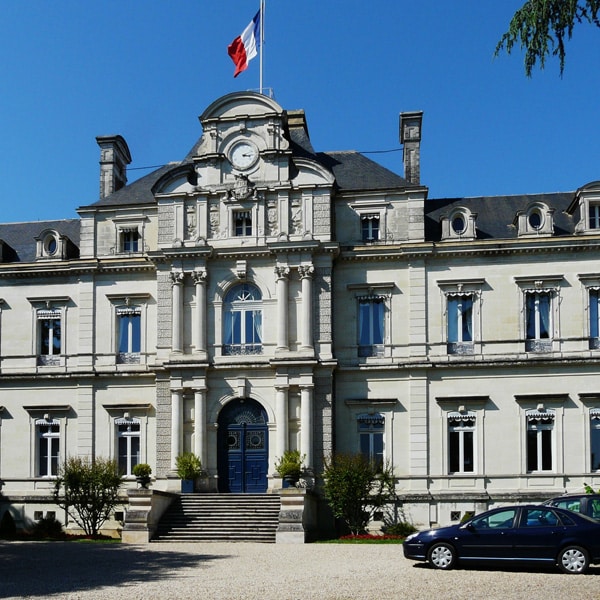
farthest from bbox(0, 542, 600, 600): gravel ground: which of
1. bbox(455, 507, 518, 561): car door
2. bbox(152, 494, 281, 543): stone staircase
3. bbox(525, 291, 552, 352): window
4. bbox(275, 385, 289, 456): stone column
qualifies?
bbox(525, 291, 552, 352): window

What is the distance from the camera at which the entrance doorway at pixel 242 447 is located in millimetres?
35031

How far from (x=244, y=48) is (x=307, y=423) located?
46.8ft

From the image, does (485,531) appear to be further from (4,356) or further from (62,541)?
(4,356)

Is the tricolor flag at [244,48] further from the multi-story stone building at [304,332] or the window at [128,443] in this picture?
the window at [128,443]

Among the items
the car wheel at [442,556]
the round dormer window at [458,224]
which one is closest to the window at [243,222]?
the round dormer window at [458,224]

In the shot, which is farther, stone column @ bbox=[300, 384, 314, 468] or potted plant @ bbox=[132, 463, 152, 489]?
stone column @ bbox=[300, 384, 314, 468]

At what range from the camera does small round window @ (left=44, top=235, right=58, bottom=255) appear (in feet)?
126

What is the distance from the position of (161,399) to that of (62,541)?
6.00 metres

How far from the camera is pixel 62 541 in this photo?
32.1 metres

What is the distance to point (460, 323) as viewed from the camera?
116ft

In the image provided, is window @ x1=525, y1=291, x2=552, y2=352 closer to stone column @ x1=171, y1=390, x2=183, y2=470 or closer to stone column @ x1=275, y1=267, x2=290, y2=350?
stone column @ x1=275, y1=267, x2=290, y2=350

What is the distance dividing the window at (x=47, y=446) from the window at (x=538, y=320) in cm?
1724

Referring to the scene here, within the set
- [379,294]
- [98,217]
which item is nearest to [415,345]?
[379,294]

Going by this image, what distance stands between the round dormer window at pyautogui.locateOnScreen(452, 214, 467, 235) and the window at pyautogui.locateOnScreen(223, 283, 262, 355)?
737 cm
